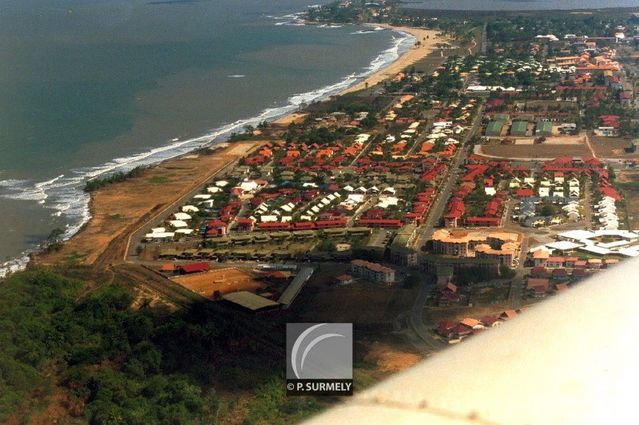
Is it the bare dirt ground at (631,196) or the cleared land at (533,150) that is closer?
the bare dirt ground at (631,196)

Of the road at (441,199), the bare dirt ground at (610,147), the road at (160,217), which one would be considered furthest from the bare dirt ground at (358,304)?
the bare dirt ground at (610,147)

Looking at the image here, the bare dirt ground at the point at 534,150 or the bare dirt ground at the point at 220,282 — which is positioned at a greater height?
the bare dirt ground at the point at 220,282

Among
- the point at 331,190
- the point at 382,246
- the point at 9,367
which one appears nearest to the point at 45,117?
the point at 331,190

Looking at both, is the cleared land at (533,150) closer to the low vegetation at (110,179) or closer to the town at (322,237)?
the town at (322,237)

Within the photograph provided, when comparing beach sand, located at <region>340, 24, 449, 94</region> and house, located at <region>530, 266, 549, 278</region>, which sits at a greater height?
house, located at <region>530, 266, 549, 278</region>

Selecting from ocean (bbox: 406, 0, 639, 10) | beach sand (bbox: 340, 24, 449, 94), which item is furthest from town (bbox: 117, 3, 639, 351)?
ocean (bbox: 406, 0, 639, 10)

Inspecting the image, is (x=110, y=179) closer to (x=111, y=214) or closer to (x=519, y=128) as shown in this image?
(x=111, y=214)

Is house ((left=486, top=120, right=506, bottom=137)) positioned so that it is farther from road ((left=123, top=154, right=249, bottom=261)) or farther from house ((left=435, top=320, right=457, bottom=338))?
house ((left=435, top=320, right=457, bottom=338))

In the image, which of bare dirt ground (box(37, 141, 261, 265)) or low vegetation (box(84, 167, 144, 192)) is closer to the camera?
bare dirt ground (box(37, 141, 261, 265))
